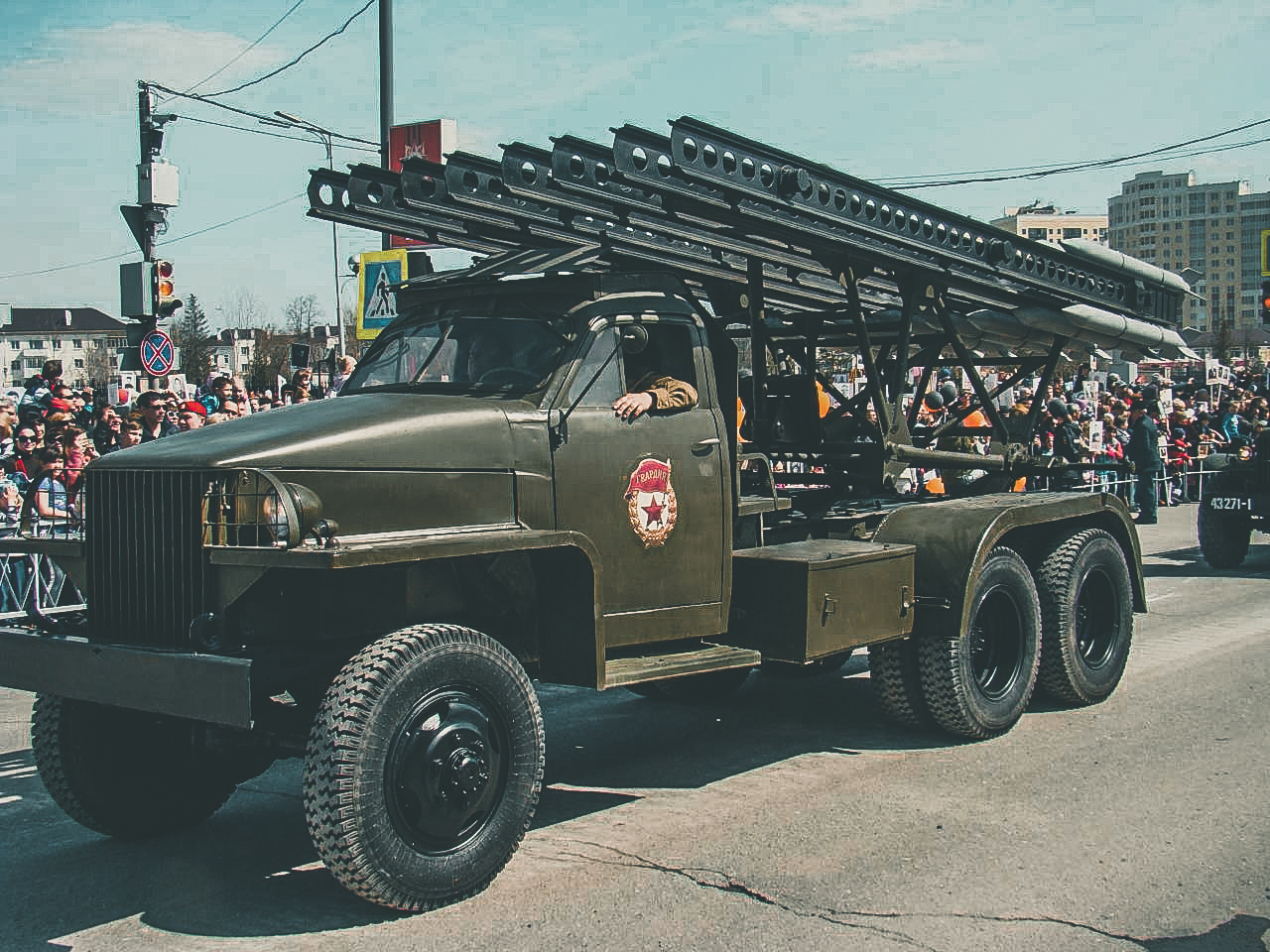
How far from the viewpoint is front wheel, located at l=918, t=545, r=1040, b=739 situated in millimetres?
Answer: 7531

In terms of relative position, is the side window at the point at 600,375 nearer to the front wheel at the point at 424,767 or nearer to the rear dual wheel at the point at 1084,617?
the front wheel at the point at 424,767

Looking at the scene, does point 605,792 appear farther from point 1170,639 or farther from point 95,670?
point 1170,639

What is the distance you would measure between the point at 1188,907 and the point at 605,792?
2715 millimetres

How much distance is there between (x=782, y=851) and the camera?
18.8 ft

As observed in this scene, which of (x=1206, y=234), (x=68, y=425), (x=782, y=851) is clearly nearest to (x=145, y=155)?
(x=68, y=425)

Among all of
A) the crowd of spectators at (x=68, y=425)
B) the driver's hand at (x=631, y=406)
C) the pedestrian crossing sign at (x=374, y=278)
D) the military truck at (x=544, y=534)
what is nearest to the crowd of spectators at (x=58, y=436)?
the crowd of spectators at (x=68, y=425)

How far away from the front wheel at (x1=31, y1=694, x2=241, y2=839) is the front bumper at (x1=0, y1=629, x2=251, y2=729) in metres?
Answer: 0.35

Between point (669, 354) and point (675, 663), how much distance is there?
5.00ft

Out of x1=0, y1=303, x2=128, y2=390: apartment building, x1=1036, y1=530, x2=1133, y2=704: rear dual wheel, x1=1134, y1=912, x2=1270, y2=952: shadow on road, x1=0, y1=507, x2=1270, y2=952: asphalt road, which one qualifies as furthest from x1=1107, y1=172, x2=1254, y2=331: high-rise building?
x1=1134, y1=912, x2=1270, y2=952: shadow on road

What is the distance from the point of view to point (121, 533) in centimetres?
542

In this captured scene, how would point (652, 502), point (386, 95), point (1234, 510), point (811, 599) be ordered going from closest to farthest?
1. point (652, 502)
2. point (811, 599)
3. point (1234, 510)
4. point (386, 95)

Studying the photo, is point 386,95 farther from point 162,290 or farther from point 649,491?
point 649,491

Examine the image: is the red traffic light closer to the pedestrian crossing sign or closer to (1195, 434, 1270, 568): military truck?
the pedestrian crossing sign

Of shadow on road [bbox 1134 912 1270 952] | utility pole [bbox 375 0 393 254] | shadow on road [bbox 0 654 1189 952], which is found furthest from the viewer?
utility pole [bbox 375 0 393 254]
